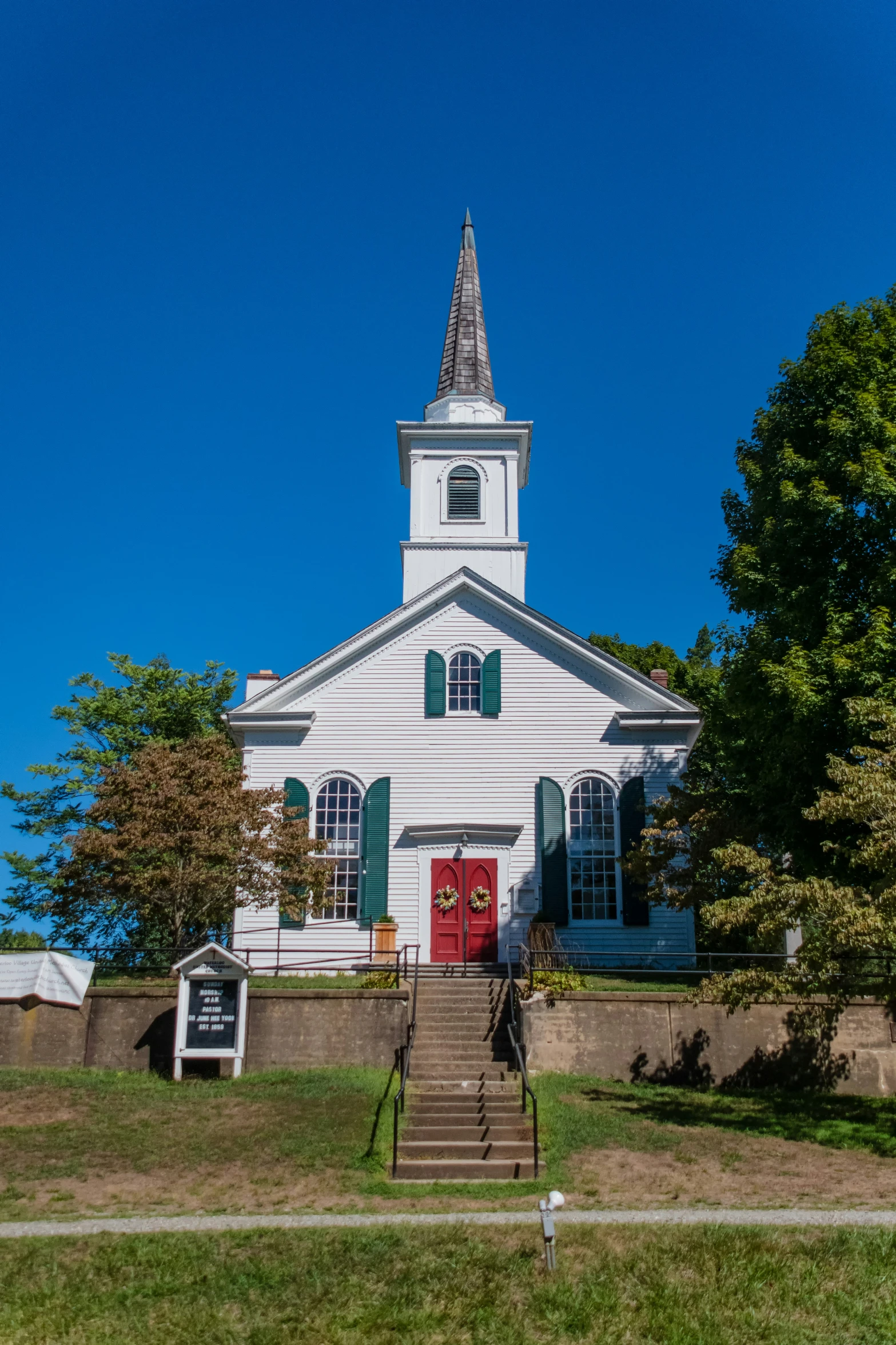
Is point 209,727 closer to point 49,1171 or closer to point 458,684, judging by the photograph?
point 458,684

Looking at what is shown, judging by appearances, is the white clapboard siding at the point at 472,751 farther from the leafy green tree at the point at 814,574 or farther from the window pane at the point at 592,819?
the leafy green tree at the point at 814,574

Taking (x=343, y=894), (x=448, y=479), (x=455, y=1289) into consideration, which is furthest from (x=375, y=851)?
(x=455, y=1289)

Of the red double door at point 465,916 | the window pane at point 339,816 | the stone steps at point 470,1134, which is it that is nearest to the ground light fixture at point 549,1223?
the stone steps at point 470,1134

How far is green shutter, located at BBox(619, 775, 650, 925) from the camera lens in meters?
22.3

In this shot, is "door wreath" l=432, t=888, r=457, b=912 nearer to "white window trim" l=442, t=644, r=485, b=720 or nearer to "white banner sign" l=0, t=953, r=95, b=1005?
"white window trim" l=442, t=644, r=485, b=720

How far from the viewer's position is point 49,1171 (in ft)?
40.1

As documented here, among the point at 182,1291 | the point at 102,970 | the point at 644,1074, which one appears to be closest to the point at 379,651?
the point at 102,970

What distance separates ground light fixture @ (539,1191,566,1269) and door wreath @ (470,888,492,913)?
1334 cm

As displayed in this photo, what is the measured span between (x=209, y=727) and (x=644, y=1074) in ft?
63.9

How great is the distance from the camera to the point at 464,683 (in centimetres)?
2439

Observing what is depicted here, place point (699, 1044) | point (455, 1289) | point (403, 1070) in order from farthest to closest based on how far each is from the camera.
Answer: point (699, 1044), point (403, 1070), point (455, 1289)

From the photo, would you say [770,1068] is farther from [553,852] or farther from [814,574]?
[814,574]

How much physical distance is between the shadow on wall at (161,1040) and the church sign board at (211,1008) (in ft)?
1.81

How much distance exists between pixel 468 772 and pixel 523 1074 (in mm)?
9506
